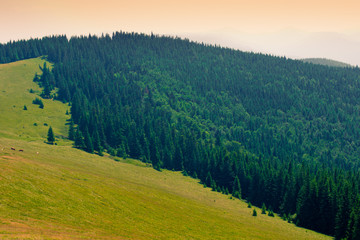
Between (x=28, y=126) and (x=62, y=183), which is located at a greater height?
(x=62, y=183)

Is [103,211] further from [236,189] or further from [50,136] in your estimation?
[50,136]

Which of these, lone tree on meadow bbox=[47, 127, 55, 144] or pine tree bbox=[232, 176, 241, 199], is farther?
lone tree on meadow bbox=[47, 127, 55, 144]

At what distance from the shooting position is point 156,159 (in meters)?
155

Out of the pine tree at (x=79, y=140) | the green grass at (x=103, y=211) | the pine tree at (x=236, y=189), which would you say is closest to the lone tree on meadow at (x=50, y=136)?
the pine tree at (x=79, y=140)

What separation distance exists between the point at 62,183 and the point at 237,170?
88.3 metres

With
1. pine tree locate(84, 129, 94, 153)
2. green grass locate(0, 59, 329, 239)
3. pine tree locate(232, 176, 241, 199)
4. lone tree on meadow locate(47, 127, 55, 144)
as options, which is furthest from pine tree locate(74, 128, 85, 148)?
pine tree locate(232, 176, 241, 199)

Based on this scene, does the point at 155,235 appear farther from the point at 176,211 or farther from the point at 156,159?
the point at 156,159

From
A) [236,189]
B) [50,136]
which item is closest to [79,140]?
[50,136]

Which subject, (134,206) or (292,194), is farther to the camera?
(292,194)

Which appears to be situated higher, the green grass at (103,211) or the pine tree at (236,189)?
the green grass at (103,211)

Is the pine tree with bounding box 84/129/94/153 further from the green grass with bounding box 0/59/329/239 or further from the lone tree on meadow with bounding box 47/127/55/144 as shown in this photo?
the green grass with bounding box 0/59/329/239

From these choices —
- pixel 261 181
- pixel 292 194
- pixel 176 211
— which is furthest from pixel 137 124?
pixel 176 211

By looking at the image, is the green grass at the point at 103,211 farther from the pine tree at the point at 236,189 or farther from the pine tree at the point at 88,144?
the pine tree at the point at 88,144

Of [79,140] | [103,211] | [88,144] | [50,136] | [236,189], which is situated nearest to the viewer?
[103,211]
